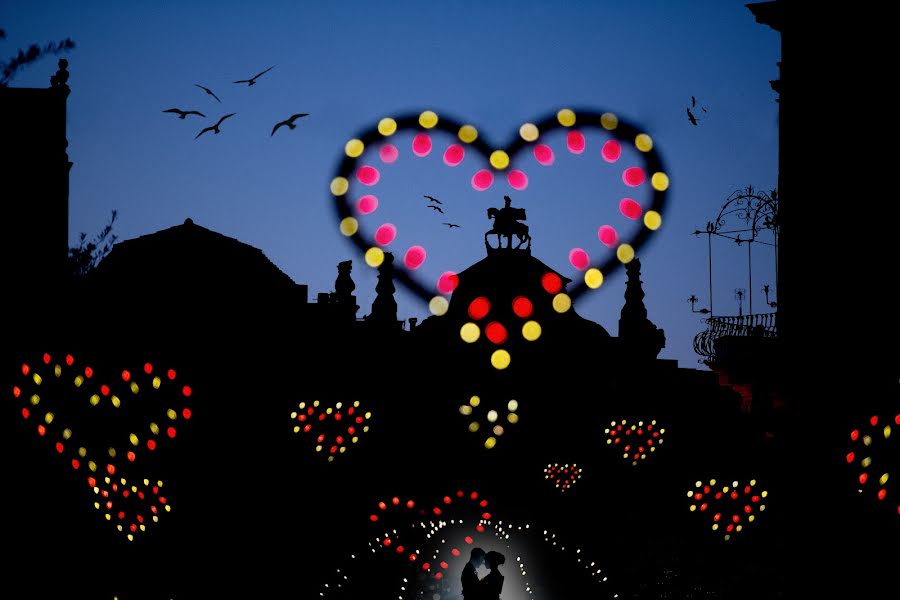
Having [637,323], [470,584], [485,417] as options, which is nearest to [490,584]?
[470,584]

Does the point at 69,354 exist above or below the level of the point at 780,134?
below

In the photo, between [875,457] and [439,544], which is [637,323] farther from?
[875,457]

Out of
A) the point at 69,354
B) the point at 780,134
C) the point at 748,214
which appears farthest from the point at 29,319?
the point at 748,214

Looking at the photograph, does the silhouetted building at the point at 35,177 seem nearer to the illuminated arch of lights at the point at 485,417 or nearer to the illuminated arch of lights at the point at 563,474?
the illuminated arch of lights at the point at 485,417

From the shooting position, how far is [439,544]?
57.4 ft

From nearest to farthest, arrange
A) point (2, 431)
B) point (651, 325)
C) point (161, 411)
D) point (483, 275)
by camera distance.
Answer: point (161, 411)
point (2, 431)
point (483, 275)
point (651, 325)

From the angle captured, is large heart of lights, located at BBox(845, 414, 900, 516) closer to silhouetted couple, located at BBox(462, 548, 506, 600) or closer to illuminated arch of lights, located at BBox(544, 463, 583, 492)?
silhouetted couple, located at BBox(462, 548, 506, 600)

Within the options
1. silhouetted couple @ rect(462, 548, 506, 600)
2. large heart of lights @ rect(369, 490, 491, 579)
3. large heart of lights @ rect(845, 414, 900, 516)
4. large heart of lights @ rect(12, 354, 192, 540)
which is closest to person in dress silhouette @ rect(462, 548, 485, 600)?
silhouetted couple @ rect(462, 548, 506, 600)

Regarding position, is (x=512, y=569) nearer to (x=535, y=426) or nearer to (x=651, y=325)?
(x=535, y=426)

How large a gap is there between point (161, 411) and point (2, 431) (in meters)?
2.38

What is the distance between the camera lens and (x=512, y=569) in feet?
53.6

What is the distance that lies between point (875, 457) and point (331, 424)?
28.8 ft

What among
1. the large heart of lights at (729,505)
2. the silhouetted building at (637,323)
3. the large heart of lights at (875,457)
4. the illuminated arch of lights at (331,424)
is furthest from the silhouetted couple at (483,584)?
the silhouetted building at (637,323)

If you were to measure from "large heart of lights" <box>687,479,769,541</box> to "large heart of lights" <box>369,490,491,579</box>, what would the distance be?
11.2 feet
